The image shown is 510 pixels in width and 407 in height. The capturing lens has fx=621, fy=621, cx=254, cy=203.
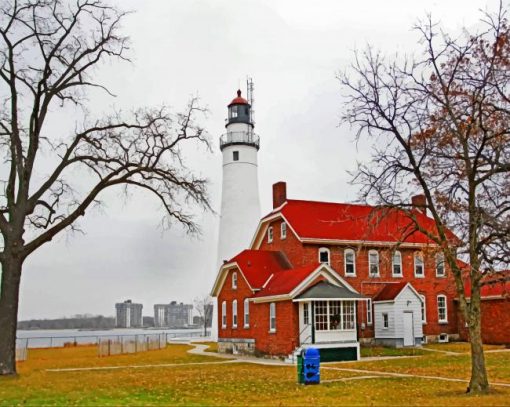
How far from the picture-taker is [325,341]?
30.1 m

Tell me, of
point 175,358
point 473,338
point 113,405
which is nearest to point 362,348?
point 175,358

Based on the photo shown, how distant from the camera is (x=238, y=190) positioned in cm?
4606

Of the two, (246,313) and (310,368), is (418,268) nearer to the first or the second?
(246,313)

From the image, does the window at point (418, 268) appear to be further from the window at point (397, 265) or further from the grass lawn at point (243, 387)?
the grass lawn at point (243, 387)

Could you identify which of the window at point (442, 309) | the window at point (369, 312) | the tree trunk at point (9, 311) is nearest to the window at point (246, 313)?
the window at point (369, 312)

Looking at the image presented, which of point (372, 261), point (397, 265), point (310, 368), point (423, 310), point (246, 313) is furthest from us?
point (423, 310)

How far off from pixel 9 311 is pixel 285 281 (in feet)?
45.5

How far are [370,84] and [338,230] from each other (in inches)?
782

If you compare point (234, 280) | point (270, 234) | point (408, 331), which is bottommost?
point (408, 331)

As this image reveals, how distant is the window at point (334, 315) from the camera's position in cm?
3047

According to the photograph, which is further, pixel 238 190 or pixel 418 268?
pixel 238 190

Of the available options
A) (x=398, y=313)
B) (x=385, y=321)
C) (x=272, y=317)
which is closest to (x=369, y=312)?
(x=385, y=321)

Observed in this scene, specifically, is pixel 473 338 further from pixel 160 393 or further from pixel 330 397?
pixel 160 393

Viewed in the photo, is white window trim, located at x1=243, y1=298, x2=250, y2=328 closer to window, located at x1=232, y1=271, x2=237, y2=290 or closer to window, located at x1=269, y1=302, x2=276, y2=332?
window, located at x1=232, y1=271, x2=237, y2=290
